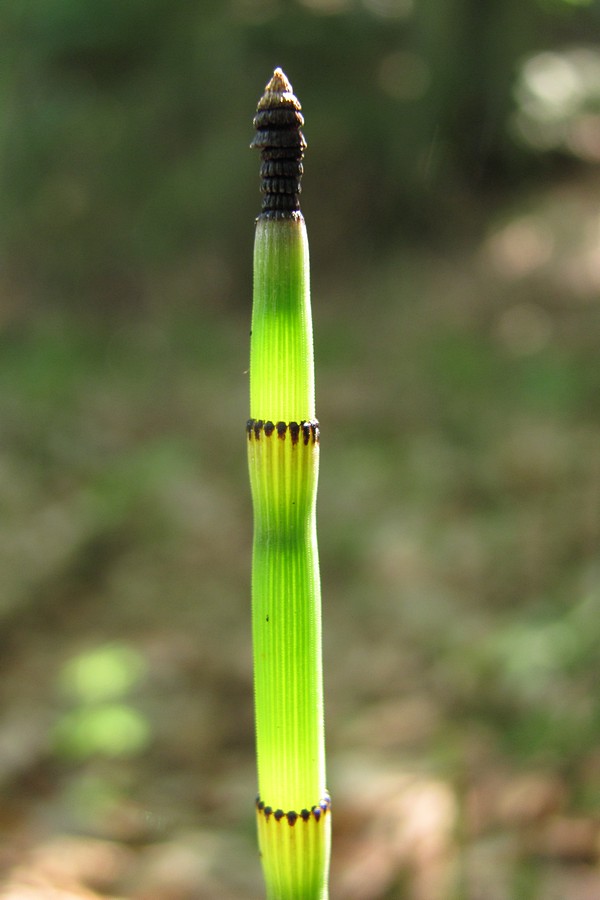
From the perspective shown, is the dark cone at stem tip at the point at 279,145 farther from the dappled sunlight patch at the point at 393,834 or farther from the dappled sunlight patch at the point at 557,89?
the dappled sunlight patch at the point at 557,89

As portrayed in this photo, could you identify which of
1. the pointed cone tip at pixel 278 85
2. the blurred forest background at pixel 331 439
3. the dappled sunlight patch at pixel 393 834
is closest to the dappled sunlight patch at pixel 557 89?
the blurred forest background at pixel 331 439

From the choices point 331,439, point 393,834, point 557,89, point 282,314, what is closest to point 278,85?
point 282,314

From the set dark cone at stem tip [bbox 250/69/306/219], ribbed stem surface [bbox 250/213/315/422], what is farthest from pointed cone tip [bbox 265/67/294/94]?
ribbed stem surface [bbox 250/213/315/422]

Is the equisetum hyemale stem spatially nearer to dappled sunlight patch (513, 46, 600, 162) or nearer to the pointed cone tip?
the pointed cone tip

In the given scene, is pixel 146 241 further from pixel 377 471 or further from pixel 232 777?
pixel 232 777

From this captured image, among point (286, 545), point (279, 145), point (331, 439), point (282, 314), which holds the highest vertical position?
point (331, 439)

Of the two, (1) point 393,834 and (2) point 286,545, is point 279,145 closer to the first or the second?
(2) point 286,545
